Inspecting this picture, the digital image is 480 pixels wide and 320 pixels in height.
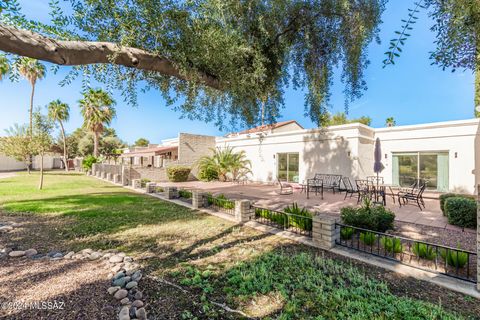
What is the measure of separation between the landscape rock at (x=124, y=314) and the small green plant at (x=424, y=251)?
16.1 ft

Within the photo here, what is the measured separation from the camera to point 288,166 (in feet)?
55.5

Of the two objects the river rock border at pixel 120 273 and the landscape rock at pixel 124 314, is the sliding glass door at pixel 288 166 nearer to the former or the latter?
the river rock border at pixel 120 273

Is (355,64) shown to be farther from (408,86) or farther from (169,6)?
(408,86)

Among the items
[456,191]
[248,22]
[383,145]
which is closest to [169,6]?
[248,22]

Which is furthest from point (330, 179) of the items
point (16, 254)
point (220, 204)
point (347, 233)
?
point (16, 254)

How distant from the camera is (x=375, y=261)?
4023 mm

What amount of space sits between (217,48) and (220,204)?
570 centimetres

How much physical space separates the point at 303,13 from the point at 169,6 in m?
3.34

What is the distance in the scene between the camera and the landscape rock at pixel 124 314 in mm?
2550

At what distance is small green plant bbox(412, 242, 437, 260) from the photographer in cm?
403

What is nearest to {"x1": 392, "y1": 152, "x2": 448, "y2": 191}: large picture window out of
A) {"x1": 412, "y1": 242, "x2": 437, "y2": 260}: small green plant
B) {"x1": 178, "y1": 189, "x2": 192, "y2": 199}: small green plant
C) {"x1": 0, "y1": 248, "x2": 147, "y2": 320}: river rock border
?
{"x1": 412, "y1": 242, "x2": 437, "y2": 260}: small green plant

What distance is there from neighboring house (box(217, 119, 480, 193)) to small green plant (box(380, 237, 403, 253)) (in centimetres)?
674

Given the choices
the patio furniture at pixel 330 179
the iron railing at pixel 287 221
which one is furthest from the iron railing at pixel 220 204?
the patio furniture at pixel 330 179

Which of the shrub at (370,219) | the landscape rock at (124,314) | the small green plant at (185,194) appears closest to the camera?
the landscape rock at (124,314)
